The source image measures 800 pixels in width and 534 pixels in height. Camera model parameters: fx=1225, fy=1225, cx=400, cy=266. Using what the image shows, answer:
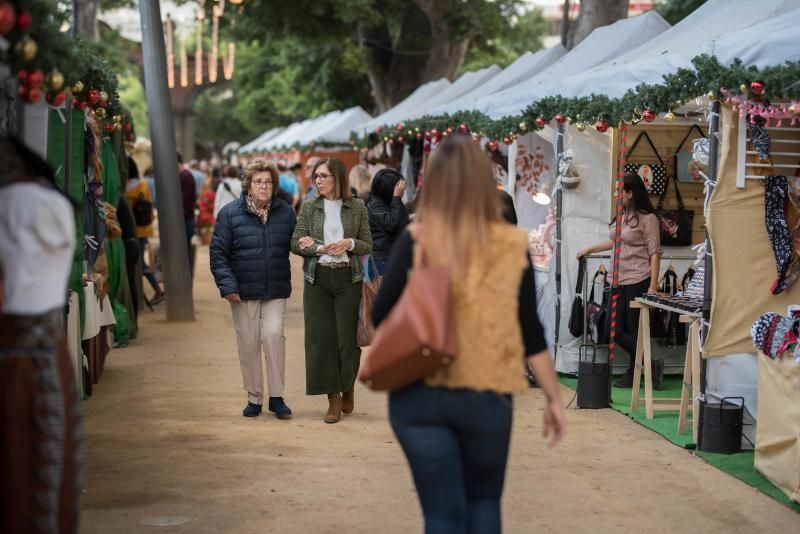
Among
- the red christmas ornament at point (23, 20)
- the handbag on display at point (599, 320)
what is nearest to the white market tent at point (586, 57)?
the handbag on display at point (599, 320)

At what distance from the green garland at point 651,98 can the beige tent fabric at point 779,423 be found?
59.8 inches

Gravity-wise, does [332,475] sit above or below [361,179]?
below

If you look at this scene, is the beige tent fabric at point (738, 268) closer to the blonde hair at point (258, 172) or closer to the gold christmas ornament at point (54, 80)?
the blonde hair at point (258, 172)

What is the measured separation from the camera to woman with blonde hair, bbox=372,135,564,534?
3.90 meters

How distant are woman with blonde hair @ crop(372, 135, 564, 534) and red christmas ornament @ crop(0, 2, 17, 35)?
159cm

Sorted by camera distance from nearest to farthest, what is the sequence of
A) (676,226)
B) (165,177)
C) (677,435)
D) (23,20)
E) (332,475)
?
(23,20) → (332,475) → (677,435) → (676,226) → (165,177)

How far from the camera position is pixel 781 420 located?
22.1ft

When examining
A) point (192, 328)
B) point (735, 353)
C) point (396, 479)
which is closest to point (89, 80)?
point (396, 479)

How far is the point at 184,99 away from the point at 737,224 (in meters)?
56.1

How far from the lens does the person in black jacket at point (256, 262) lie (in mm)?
8477

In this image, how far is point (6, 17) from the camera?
4.29 meters

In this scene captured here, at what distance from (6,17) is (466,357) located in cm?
200

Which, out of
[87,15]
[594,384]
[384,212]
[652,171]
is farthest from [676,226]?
[87,15]

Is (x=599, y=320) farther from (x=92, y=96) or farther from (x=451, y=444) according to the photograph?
(x=451, y=444)
